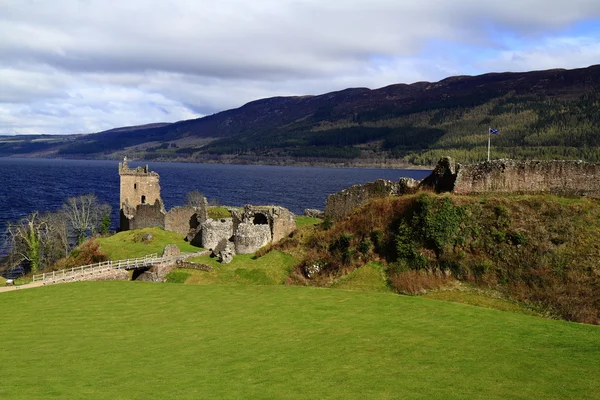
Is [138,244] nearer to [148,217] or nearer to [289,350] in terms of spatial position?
[148,217]

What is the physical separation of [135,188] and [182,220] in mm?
12870

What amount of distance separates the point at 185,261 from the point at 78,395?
24.8 meters

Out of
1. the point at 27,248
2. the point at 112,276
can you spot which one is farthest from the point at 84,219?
the point at 112,276

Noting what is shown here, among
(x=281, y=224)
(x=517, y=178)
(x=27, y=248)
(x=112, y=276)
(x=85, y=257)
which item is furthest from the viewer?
(x=27, y=248)

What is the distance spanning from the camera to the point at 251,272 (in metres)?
35.6

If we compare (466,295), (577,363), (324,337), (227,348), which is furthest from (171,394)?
(466,295)

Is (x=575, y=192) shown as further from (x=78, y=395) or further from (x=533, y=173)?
(x=78, y=395)

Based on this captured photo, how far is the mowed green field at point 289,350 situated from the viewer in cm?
1427

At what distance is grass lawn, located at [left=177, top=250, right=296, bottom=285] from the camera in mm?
34847

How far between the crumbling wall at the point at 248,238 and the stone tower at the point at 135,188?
92.0 ft

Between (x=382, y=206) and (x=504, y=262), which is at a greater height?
(x=382, y=206)

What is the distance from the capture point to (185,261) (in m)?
39.1

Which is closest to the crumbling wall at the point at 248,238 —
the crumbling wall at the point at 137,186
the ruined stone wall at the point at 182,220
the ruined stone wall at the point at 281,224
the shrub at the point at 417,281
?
the ruined stone wall at the point at 281,224

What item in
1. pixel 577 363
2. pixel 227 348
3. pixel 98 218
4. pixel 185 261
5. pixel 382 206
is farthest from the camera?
pixel 98 218
